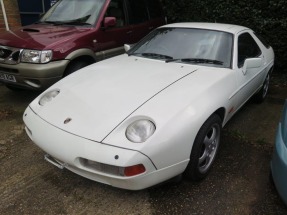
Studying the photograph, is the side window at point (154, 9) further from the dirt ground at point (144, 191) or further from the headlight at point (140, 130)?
the headlight at point (140, 130)

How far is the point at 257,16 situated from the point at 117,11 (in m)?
3.03

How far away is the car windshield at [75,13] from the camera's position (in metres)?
5.22

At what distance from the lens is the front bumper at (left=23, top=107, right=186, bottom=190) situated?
2330 millimetres

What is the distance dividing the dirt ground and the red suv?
3.80 feet

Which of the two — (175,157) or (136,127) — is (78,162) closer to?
(136,127)

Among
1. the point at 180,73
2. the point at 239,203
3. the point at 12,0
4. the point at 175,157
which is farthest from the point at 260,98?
the point at 12,0

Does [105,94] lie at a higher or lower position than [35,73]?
higher

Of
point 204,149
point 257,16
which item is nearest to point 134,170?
point 204,149

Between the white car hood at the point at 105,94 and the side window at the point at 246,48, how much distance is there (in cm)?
76

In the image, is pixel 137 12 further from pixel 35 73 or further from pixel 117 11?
pixel 35 73

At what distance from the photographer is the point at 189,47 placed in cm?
381

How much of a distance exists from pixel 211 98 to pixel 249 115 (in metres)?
1.97

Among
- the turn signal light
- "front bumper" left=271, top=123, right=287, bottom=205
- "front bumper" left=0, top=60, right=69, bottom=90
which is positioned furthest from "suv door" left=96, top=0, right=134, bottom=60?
"front bumper" left=271, top=123, right=287, bottom=205

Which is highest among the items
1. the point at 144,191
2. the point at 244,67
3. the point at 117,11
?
the point at 117,11
